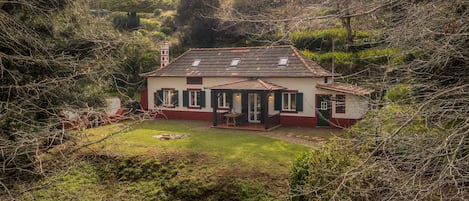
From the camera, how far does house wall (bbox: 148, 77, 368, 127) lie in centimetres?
1744

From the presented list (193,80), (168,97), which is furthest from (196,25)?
(193,80)

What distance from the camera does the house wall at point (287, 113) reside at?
57.2ft

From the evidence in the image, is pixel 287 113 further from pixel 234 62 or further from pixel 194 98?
pixel 194 98

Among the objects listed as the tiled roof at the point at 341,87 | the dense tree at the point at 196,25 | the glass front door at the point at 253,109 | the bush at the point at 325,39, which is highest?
the dense tree at the point at 196,25

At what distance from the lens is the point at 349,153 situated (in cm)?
769

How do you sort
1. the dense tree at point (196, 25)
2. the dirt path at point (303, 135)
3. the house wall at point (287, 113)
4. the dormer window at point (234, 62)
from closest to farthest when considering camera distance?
the dirt path at point (303, 135), the house wall at point (287, 113), the dormer window at point (234, 62), the dense tree at point (196, 25)

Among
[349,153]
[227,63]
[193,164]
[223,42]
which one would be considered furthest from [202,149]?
[223,42]

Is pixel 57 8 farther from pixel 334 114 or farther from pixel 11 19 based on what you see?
pixel 334 114

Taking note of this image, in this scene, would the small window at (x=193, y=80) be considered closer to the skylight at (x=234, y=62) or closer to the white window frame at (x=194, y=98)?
the white window frame at (x=194, y=98)

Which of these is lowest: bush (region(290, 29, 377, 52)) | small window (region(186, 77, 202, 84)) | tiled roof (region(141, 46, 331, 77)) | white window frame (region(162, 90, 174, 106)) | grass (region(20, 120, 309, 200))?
grass (region(20, 120, 309, 200))

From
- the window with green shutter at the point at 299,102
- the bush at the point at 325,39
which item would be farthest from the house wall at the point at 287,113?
the bush at the point at 325,39

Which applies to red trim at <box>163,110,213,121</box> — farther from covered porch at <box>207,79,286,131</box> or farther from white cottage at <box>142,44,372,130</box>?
covered porch at <box>207,79,286,131</box>

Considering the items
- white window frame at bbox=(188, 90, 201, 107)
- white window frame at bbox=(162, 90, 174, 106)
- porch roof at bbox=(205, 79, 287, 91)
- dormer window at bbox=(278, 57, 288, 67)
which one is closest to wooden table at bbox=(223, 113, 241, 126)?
porch roof at bbox=(205, 79, 287, 91)

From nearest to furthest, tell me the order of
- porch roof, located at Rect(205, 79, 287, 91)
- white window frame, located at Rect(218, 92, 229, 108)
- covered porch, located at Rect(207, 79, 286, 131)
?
porch roof, located at Rect(205, 79, 287, 91), covered porch, located at Rect(207, 79, 286, 131), white window frame, located at Rect(218, 92, 229, 108)
